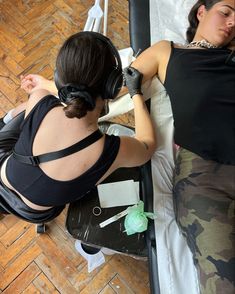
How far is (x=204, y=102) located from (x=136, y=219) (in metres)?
0.47

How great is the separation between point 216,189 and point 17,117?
743 millimetres

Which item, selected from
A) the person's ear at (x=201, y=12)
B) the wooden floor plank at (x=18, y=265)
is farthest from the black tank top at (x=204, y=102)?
the wooden floor plank at (x=18, y=265)

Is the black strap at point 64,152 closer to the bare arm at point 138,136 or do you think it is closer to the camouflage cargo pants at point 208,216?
the bare arm at point 138,136

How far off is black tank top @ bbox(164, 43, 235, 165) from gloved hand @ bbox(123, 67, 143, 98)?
11cm

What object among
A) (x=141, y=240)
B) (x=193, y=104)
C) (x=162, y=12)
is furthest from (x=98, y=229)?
(x=162, y=12)

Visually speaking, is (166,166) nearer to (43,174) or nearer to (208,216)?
(208,216)

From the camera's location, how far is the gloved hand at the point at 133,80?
4.25 ft

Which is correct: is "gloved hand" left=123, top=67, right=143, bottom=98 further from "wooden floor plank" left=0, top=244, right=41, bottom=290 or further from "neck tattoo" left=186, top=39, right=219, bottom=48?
"wooden floor plank" left=0, top=244, right=41, bottom=290

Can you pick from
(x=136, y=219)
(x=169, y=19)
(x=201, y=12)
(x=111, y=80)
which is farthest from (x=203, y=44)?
(x=136, y=219)

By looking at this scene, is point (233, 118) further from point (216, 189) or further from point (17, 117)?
point (17, 117)

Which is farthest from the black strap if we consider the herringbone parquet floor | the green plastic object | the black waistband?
the herringbone parquet floor

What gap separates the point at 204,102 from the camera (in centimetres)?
122

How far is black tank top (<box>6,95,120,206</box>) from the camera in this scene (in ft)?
3.13

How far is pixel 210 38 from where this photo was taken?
4.46 ft
